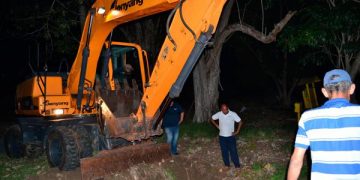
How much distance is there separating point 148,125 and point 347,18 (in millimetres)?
5686

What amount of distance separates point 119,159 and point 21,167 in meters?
3.23

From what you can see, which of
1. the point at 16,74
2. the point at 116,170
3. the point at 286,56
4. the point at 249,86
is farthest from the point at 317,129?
the point at 249,86

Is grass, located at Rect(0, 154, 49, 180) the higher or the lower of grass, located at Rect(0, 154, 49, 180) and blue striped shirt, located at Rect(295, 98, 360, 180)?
the lower

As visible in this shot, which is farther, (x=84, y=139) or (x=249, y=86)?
(x=249, y=86)

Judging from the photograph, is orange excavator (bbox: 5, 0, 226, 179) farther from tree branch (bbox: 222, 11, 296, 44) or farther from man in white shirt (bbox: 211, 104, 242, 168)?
tree branch (bbox: 222, 11, 296, 44)

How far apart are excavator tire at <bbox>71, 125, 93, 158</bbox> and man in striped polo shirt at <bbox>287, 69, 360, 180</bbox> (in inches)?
202

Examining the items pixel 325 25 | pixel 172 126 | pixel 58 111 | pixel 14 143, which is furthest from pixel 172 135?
pixel 325 25

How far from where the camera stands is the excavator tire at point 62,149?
7207mm

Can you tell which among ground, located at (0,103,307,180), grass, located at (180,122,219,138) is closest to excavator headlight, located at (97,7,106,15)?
ground, located at (0,103,307,180)

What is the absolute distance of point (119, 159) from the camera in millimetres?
7129

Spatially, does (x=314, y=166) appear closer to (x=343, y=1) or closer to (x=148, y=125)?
(x=148, y=125)

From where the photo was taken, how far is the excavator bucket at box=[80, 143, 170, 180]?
22.0 feet

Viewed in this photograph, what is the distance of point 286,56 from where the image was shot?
26328 millimetres

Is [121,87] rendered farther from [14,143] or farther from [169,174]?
[14,143]
